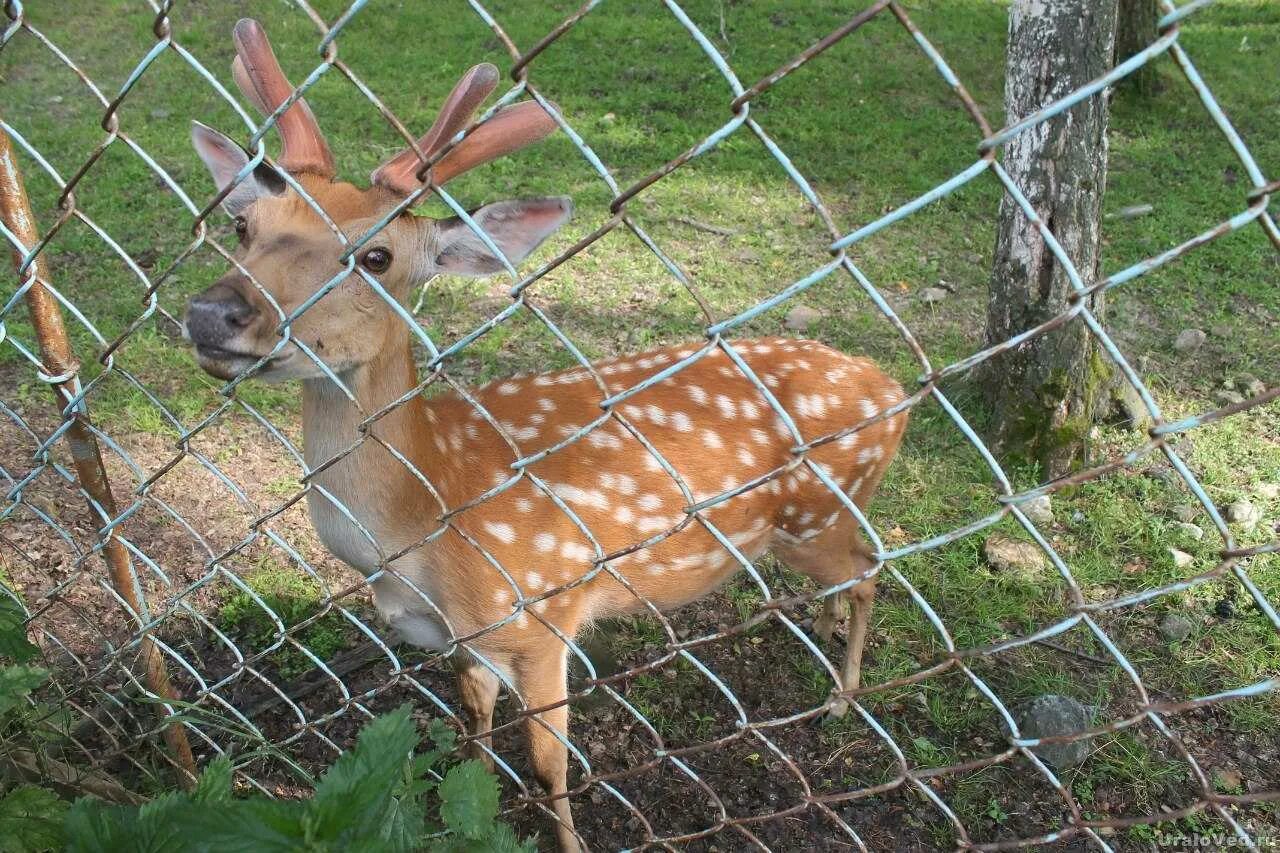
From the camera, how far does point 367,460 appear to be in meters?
2.13

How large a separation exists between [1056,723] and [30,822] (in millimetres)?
2364

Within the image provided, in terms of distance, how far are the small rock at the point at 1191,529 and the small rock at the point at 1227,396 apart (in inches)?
32.8

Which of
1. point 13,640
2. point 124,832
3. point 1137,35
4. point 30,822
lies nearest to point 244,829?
point 124,832

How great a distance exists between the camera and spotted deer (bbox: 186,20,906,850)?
67.7 inches

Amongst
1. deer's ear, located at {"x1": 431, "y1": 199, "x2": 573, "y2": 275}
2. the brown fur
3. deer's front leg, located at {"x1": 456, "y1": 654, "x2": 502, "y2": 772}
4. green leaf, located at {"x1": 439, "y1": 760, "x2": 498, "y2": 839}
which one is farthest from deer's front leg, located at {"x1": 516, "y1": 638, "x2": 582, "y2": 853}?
deer's ear, located at {"x1": 431, "y1": 199, "x2": 573, "y2": 275}

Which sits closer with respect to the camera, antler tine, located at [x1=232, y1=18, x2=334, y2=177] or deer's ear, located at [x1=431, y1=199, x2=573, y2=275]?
deer's ear, located at [x1=431, y1=199, x2=573, y2=275]

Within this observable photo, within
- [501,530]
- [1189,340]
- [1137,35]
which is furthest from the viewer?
[1137,35]

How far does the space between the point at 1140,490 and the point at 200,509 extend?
340cm

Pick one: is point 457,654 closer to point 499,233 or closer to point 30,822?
point 30,822

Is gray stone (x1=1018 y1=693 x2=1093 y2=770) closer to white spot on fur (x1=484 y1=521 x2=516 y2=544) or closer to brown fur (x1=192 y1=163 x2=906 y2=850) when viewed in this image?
brown fur (x1=192 y1=163 x2=906 y2=850)

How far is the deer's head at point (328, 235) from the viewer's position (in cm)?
166

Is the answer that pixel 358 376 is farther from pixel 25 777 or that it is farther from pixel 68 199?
pixel 25 777

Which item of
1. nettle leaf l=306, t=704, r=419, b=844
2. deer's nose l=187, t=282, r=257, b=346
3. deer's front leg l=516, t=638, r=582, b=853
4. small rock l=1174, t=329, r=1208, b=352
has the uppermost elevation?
deer's nose l=187, t=282, r=257, b=346

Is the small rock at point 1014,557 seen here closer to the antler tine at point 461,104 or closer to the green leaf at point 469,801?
the green leaf at point 469,801
